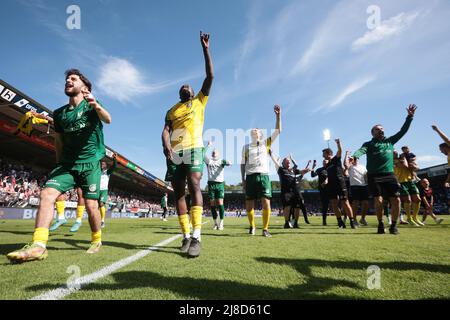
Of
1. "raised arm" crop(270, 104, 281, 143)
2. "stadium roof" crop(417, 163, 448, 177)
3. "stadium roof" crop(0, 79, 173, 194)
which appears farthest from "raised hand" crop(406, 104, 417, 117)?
"stadium roof" crop(417, 163, 448, 177)

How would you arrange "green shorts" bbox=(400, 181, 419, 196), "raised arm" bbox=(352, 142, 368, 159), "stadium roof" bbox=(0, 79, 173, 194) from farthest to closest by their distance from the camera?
"stadium roof" bbox=(0, 79, 173, 194) → "green shorts" bbox=(400, 181, 419, 196) → "raised arm" bbox=(352, 142, 368, 159)

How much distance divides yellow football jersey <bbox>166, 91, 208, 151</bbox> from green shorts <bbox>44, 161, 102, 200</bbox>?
1.18m

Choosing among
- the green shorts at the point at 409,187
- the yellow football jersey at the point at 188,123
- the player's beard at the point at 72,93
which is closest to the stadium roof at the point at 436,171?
the green shorts at the point at 409,187

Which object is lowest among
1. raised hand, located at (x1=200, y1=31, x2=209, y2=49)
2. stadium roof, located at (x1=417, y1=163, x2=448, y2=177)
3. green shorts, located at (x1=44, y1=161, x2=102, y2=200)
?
green shorts, located at (x1=44, y1=161, x2=102, y2=200)

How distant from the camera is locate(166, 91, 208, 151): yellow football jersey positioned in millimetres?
3828

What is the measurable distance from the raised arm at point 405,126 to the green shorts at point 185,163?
16.9 ft

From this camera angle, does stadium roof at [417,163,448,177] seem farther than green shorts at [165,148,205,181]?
Yes

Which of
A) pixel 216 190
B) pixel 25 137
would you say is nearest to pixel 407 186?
pixel 216 190

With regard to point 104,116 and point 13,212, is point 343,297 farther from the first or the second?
point 13,212

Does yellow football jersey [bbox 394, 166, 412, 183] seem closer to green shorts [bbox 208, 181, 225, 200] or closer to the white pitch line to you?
green shorts [bbox 208, 181, 225, 200]
